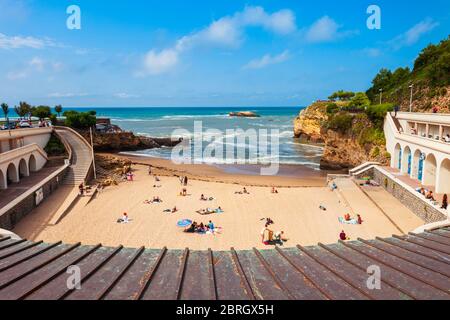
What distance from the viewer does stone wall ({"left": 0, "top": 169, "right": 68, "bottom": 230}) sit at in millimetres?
16266

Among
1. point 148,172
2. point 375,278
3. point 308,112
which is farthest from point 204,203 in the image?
point 308,112

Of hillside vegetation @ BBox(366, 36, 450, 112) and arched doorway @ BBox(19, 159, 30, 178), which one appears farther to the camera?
hillside vegetation @ BBox(366, 36, 450, 112)

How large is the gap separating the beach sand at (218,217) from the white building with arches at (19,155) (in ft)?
11.6

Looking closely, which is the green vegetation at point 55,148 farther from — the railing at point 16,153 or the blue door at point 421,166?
the blue door at point 421,166

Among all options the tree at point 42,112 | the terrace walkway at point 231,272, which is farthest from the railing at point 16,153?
the tree at point 42,112

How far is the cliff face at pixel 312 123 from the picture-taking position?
6812 centimetres

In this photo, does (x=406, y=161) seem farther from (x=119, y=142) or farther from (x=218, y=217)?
(x=119, y=142)

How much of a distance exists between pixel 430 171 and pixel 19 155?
29475 millimetres

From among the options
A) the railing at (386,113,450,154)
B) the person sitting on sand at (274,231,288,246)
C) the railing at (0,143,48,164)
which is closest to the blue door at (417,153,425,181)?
the railing at (386,113,450,154)

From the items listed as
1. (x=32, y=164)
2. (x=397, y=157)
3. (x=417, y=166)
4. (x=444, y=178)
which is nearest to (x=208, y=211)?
(x=444, y=178)

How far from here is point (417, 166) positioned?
24391 millimetres

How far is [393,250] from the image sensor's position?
7004 mm

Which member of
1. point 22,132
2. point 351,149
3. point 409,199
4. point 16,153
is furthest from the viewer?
point 351,149

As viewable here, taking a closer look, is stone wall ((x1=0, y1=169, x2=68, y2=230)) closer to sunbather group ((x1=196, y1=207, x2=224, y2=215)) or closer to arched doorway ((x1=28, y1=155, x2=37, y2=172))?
arched doorway ((x1=28, y1=155, x2=37, y2=172))
